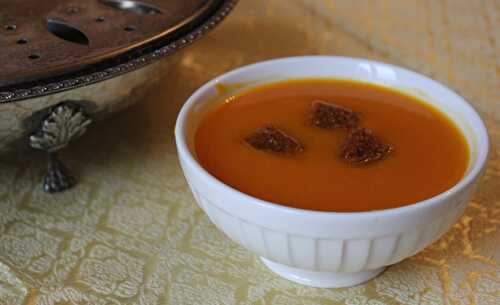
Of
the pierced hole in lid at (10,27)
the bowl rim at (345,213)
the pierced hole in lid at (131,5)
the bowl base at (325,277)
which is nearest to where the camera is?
the bowl rim at (345,213)

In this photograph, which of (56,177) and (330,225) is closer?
(330,225)

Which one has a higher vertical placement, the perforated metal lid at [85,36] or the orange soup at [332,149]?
the perforated metal lid at [85,36]

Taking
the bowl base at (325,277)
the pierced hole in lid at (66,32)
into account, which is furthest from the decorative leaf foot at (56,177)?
the bowl base at (325,277)

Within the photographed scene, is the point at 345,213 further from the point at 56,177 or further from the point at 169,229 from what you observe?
the point at 56,177

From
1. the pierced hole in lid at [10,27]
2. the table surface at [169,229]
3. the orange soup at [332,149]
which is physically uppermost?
the pierced hole in lid at [10,27]

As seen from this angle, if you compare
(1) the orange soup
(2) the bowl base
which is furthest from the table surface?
(1) the orange soup

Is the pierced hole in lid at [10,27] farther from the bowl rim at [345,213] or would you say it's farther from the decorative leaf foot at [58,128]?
the bowl rim at [345,213]

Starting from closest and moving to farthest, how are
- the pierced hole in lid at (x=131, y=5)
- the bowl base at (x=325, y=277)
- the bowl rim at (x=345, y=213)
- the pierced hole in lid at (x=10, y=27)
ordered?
the bowl rim at (x=345, y=213) → the bowl base at (x=325, y=277) → the pierced hole in lid at (x=10, y=27) → the pierced hole in lid at (x=131, y=5)

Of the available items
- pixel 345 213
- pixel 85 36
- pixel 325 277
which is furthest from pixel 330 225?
pixel 85 36
